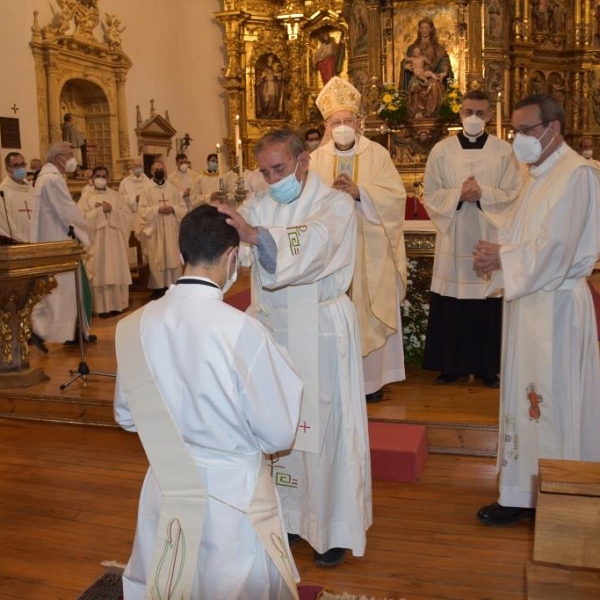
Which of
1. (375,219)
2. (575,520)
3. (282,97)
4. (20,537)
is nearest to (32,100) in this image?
(282,97)

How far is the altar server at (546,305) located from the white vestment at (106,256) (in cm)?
736

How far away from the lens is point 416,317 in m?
6.68

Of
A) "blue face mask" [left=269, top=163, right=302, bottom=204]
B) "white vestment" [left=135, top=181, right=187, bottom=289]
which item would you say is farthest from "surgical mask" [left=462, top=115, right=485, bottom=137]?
"white vestment" [left=135, top=181, right=187, bottom=289]

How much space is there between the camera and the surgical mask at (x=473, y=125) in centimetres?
554

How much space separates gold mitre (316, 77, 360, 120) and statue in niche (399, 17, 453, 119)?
8.98 meters

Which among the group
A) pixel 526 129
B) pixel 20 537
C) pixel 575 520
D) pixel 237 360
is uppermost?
pixel 526 129

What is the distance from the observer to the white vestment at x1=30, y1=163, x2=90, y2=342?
7746mm

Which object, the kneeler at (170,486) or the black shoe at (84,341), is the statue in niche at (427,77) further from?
the kneeler at (170,486)

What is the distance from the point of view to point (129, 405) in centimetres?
243

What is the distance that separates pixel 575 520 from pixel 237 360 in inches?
39.9

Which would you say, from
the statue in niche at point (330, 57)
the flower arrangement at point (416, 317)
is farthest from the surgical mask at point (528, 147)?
the statue in niche at point (330, 57)

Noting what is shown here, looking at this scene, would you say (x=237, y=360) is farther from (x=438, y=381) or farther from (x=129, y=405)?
(x=438, y=381)

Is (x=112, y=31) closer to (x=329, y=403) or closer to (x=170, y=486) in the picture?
(x=329, y=403)

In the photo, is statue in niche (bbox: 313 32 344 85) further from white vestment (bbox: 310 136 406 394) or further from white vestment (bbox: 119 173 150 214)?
white vestment (bbox: 310 136 406 394)
